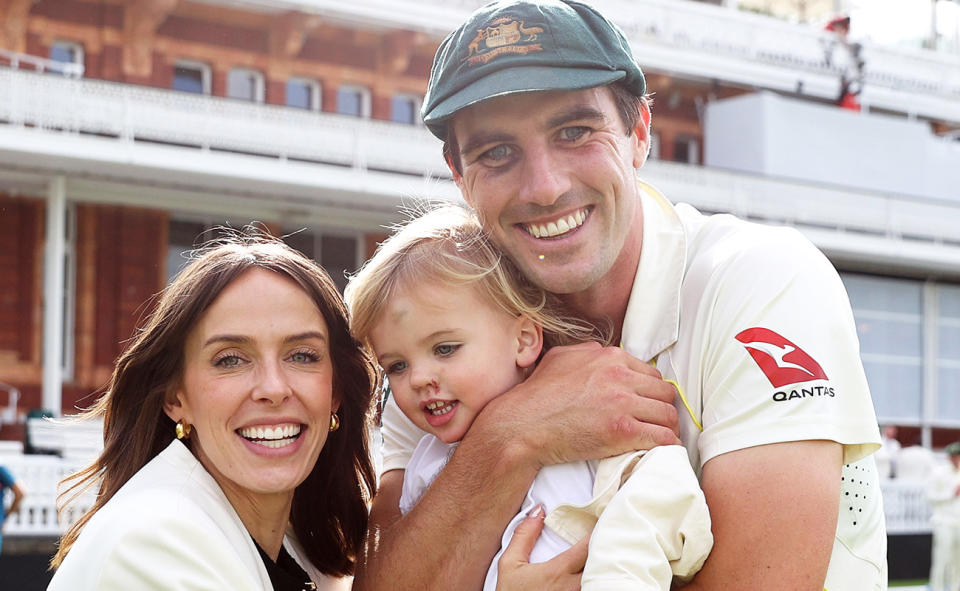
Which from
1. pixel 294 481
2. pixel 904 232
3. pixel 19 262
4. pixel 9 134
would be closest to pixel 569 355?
pixel 294 481

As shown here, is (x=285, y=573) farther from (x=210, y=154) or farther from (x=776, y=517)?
(x=210, y=154)

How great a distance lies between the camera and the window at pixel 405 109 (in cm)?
2322

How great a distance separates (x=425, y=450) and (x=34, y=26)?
61.0ft

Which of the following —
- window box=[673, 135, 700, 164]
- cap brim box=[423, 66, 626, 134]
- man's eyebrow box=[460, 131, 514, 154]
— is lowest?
window box=[673, 135, 700, 164]

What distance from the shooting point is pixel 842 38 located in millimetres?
27219

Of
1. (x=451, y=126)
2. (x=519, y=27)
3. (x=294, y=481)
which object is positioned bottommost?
(x=294, y=481)

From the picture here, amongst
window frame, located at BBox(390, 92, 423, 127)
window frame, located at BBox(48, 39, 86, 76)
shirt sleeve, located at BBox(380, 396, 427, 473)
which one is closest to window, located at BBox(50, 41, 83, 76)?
window frame, located at BBox(48, 39, 86, 76)

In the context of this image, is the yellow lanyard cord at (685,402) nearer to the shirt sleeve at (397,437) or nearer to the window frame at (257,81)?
the shirt sleeve at (397,437)

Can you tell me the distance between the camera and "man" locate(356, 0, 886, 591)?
2322 mm

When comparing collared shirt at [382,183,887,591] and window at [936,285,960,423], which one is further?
window at [936,285,960,423]

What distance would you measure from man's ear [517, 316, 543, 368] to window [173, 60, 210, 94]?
19.1m

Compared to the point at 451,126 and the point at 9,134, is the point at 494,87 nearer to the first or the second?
the point at 451,126

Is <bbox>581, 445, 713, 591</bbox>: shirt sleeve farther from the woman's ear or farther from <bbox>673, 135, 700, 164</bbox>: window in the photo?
<bbox>673, 135, 700, 164</bbox>: window

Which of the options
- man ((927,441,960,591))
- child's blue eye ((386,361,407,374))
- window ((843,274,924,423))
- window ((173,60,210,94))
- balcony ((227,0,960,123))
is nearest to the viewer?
child's blue eye ((386,361,407,374))
